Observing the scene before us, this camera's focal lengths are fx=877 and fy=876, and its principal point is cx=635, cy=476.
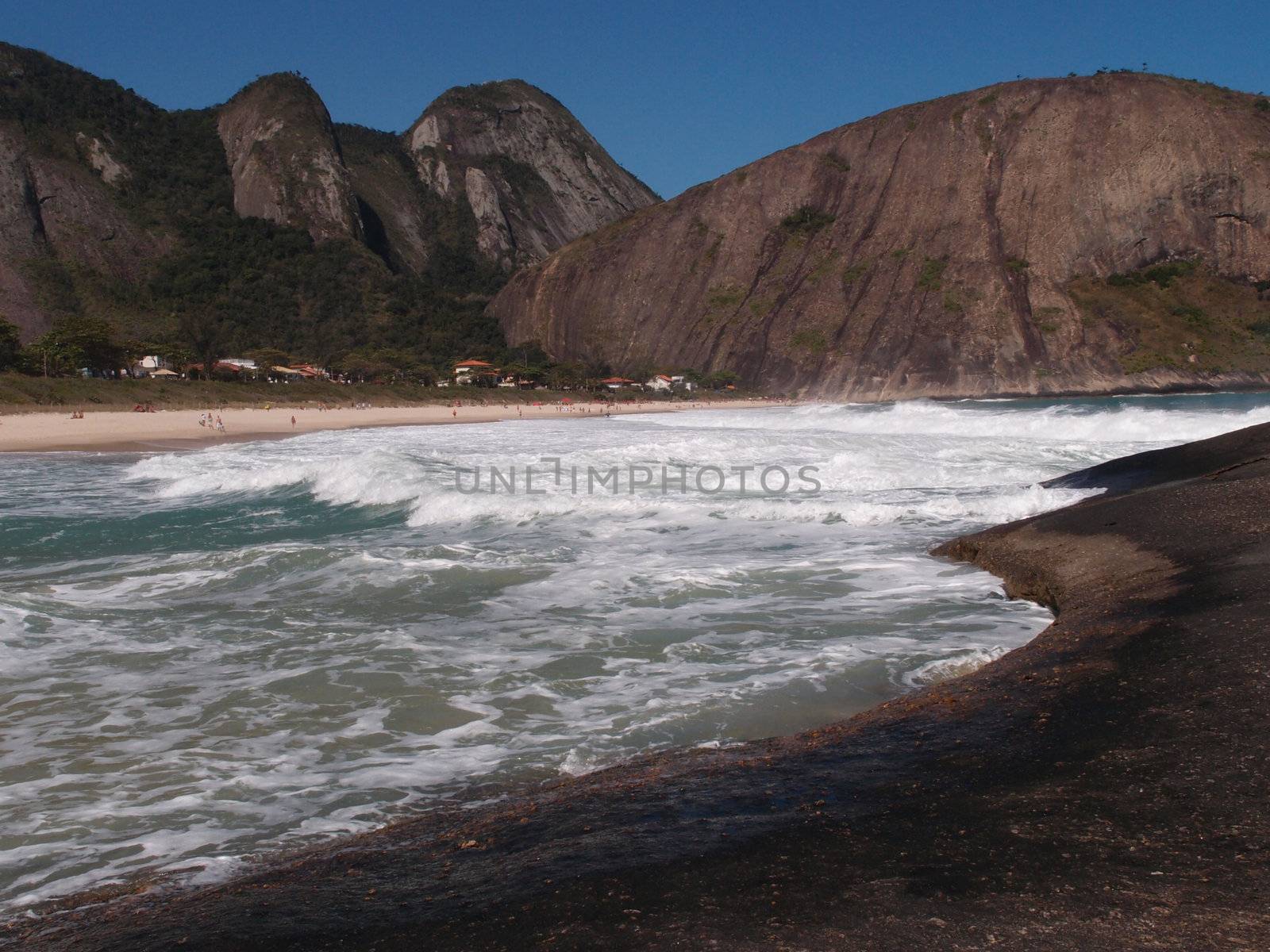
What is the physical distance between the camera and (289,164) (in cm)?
13612

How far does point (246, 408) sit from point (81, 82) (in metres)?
115

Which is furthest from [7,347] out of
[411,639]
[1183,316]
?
[1183,316]

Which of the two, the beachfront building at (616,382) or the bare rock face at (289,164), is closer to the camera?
the beachfront building at (616,382)

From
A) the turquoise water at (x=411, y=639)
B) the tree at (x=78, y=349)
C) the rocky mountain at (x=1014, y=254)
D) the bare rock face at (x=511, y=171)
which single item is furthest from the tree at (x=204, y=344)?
the bare rock face at (x=511, y=171)

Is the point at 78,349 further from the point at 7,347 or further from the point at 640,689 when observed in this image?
the point at 640,689

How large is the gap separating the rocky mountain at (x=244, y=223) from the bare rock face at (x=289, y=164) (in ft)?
0.90

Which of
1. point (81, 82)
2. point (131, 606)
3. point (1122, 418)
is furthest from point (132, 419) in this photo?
point (81, 82)

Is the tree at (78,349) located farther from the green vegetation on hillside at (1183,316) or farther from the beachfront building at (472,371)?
the green vegetation on hillside at (1183,316)

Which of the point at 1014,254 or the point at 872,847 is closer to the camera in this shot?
the point at 872,847

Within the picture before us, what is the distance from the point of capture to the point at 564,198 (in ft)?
616

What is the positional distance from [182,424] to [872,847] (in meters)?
40.5

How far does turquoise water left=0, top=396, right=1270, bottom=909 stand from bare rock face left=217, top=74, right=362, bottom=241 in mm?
130912

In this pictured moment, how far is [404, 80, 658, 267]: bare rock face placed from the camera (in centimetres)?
17088

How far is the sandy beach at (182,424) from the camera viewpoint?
98.2 ft
